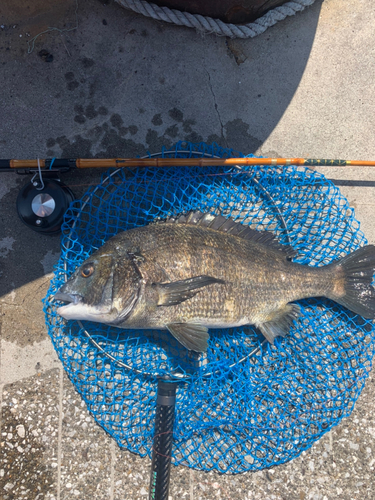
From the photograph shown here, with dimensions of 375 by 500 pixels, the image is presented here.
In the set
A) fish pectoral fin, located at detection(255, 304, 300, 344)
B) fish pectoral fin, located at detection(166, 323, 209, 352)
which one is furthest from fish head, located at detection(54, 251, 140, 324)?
fish pectoral fin, located at detection(255, 304, 300, 344)

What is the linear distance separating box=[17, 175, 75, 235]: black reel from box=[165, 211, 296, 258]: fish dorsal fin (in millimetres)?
1072

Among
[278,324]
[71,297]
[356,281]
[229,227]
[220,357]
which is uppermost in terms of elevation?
[229,227]

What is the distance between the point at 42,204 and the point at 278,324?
→ 2505 mm

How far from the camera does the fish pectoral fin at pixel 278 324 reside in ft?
9.13

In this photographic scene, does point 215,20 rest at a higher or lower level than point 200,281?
higher

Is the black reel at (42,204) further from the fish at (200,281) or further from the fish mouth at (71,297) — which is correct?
the fish mouth at (71,297)

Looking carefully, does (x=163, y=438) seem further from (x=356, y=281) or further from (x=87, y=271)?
(x=356, y=281)

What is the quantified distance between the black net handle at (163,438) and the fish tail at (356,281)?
1.77 metres

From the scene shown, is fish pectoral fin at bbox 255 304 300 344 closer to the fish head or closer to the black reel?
the fish head

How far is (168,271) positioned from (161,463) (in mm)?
1764

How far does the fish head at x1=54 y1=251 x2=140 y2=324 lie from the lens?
2.43m

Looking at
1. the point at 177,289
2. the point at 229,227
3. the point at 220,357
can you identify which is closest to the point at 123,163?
the point at 229,227

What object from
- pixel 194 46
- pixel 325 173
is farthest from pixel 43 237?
pixel 325 173

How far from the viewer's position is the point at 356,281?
9.45 ft
